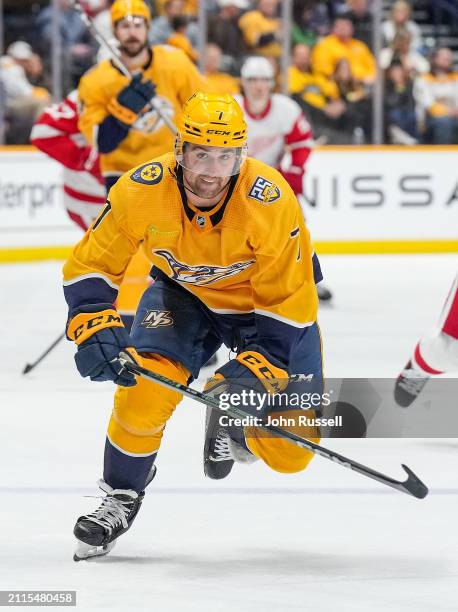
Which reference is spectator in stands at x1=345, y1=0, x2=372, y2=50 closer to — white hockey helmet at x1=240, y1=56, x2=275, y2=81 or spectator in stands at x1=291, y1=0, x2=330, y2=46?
spectator in stands at x1=291, y1=0, x2=330, y2=46

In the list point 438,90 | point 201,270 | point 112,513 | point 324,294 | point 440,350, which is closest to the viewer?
point 112,513

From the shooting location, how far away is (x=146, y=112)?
6.04 meters

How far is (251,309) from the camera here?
3445 mm

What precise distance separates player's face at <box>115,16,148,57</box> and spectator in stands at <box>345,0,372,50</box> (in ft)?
13.4

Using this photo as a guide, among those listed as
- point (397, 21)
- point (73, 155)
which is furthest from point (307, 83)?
point (73, 155)

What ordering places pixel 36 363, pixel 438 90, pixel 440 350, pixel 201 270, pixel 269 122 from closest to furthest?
pixel 201 270 → pixel 440 350 → pixel 36 363 → pixel 269 122 → pixel 438 90

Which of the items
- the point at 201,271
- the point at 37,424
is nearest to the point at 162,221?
the point at 201,271

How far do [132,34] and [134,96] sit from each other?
0.86ft

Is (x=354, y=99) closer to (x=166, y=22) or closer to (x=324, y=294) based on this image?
(x=166, y=22)

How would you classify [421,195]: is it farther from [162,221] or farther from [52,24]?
[162,221]

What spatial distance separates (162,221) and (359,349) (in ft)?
10.3

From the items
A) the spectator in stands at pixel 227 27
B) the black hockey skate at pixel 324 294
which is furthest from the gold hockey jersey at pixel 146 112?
the spectator in stands at pixel 227 27

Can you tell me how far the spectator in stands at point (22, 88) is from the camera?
9266mm

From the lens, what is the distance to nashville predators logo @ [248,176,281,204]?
10.4 feet
